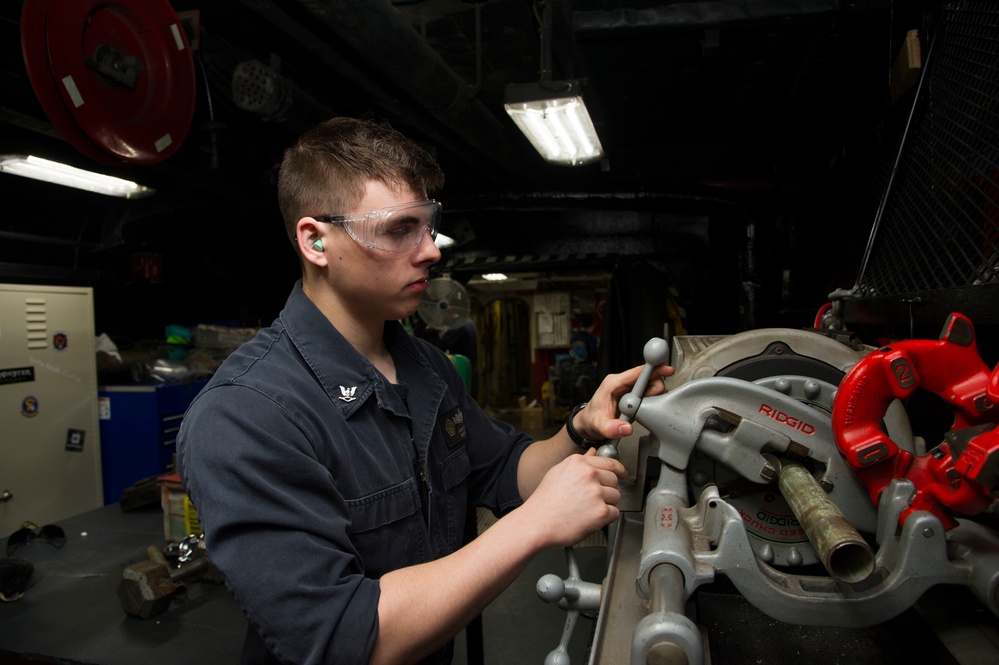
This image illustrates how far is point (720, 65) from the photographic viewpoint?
348cm

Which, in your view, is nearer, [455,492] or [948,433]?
[948,433]

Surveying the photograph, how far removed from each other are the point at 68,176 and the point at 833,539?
4382mm

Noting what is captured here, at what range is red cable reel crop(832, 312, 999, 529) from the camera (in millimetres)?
664

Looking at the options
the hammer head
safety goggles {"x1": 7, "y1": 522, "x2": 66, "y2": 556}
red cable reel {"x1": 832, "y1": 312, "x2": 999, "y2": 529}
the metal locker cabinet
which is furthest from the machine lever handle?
the metal locker cabinet

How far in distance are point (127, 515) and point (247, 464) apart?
376 cm

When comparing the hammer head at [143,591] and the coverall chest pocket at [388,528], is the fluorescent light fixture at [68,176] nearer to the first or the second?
the hammer head at [143,591]

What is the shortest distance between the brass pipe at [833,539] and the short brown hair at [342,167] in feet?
3.26

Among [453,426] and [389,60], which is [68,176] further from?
[453,426]

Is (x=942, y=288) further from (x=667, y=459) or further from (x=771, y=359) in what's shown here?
(x=667, y=459)

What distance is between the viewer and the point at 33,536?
11.0 feet

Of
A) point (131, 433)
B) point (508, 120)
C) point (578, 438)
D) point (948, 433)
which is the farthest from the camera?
point (508, 120)

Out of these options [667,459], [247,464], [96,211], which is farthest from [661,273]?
[96,211]

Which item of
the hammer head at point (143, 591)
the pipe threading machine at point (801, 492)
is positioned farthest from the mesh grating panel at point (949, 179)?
the hammer head at point (143, 591)

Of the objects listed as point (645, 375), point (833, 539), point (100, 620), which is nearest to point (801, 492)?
point (833, 539)
